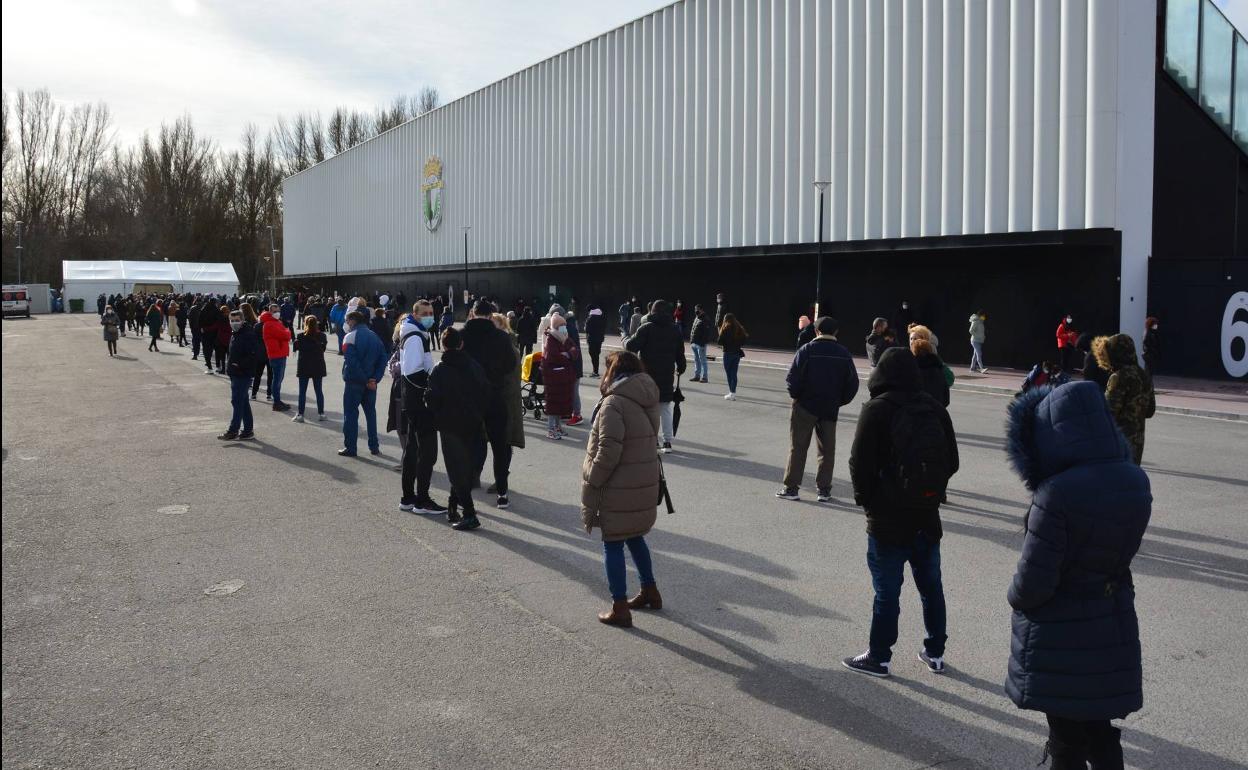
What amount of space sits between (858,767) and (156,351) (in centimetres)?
3445

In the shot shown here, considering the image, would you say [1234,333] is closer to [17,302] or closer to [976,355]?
[976,355]

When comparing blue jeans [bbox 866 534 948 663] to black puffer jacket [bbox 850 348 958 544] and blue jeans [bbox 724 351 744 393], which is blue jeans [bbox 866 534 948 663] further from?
blue jeans [bbox 724 351 744 393]

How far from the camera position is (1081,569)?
11.8ft

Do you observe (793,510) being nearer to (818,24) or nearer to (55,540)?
(55,540)

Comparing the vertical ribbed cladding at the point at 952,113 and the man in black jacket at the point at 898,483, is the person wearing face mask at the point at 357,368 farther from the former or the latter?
the vertical ribbed cladding at the point at 952,113

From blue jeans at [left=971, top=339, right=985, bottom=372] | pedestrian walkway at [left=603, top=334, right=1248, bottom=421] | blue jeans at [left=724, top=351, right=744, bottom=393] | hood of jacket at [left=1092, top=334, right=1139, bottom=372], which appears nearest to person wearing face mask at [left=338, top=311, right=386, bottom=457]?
blue jeans at [left=724, top=351, right=744, bottom=393]

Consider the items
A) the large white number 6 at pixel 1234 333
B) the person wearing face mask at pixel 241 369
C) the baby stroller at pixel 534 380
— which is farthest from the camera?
the large white number 6 at pixel 1234 333

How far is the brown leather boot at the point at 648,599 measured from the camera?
636cm

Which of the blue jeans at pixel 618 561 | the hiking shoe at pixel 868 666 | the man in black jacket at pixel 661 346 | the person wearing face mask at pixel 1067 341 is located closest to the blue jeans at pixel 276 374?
the man in black jacket at pixel 661 346

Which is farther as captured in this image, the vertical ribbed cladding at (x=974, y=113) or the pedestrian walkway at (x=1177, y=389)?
the vertical ribbed cladding at (x=974, y=113)

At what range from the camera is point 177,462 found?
1200 centimetres

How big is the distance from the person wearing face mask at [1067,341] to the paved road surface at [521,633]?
43.6ft

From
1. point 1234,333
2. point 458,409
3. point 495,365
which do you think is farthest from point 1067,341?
point 458,409

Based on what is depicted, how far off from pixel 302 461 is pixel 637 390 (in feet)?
23.3
